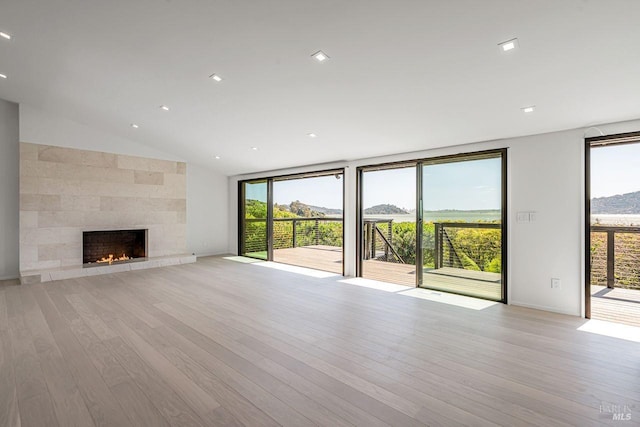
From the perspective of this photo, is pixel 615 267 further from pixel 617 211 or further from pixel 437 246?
pixel 437 246

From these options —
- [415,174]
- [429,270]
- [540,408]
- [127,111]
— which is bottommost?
[540,408]

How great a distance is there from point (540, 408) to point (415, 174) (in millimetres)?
3527

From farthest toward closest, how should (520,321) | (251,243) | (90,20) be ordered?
(251,243), (520,321), (90,20)

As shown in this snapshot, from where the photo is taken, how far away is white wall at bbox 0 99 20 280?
5.18 meters

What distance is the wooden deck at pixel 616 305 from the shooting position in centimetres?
335

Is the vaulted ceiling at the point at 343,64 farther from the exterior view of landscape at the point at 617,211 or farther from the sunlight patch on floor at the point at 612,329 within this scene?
the sunlight patch on floor at the point at 612,329

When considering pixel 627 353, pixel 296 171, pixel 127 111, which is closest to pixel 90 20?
pixel 127 111

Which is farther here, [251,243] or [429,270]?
[251,243]

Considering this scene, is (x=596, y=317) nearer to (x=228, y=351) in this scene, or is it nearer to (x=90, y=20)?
(x=228, y=351)

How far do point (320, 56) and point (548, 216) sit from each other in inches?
127

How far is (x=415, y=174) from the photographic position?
484 centimetres

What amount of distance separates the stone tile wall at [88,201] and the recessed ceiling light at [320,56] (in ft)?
17.6

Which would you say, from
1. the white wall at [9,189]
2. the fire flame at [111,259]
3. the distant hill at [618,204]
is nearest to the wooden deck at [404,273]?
the distant hill at [618,204]

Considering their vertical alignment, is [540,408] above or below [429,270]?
below
